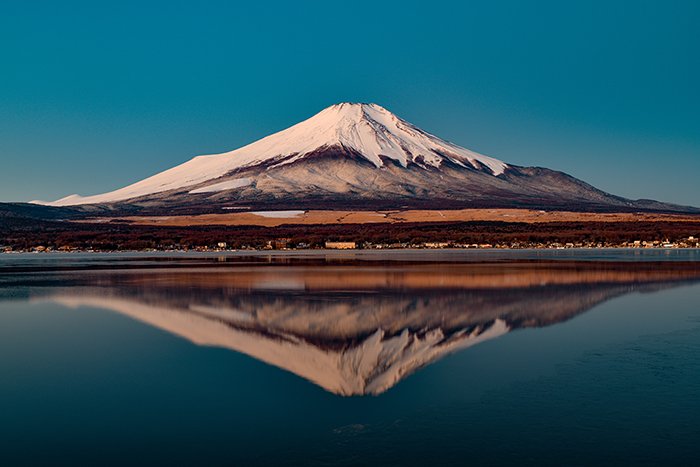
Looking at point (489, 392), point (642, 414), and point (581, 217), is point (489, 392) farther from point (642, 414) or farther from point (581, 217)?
point (581, 217)

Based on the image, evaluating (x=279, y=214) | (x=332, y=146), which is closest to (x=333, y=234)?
(x=279, y=214)

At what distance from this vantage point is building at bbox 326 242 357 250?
179ft

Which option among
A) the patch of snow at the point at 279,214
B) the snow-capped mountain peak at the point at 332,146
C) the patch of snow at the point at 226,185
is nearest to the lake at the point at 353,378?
the patch of snow at the point at 279,214

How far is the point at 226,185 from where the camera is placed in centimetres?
11288

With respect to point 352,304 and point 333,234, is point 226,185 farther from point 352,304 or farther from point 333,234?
point 352,304

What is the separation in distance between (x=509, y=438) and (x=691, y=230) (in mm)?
61050

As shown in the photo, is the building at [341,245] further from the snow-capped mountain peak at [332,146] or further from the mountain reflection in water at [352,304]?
the snow-capped mountain peak at [332,146]

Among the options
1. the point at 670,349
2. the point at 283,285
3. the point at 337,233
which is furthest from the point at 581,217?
the point at 670,349

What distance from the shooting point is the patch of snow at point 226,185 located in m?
111

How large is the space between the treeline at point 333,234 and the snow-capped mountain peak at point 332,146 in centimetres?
4733

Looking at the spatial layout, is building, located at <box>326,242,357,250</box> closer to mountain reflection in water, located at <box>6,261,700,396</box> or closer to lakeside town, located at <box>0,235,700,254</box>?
lakeside town, located at <box>0,235,700,254</box>

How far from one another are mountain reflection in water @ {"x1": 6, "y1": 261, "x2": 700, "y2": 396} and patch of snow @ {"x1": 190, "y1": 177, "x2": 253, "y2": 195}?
272 ft

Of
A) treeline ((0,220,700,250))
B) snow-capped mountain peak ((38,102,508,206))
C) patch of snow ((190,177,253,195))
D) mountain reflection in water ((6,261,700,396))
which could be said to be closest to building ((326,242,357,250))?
treeline ((0,220,700,250))

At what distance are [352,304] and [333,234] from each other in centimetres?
4620
